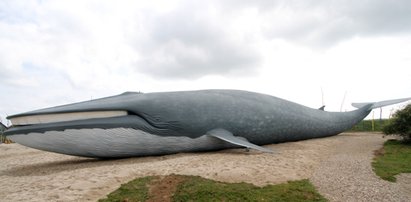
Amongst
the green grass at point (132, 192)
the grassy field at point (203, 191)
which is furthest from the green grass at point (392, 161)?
the green grass at point (132, 192)

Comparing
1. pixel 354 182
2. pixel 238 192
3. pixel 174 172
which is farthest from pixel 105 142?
pixel 354 182

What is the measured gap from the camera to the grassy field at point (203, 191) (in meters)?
7.29

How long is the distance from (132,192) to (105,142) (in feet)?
13.4

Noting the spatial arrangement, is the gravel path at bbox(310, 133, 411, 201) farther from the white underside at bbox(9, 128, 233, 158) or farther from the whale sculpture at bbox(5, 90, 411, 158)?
the white underside at bbox(9, 128, 233, 158)

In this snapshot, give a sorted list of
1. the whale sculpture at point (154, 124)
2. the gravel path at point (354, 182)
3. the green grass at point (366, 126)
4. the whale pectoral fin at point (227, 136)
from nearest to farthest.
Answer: the gravel path at point (354, 182) < the whale sculpture at point (154, 124) < the whale pectoral fin at point (227, 136) < the green grass at point (366, 126)

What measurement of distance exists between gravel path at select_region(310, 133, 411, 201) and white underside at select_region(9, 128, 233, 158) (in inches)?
182

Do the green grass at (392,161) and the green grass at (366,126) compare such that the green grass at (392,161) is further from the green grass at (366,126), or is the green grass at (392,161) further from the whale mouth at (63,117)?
the green grass at (366,126)

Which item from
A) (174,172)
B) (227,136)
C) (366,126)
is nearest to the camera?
(174,172)

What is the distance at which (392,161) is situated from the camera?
471 inches

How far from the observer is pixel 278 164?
1037 cm

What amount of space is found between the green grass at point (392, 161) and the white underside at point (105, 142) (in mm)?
5867

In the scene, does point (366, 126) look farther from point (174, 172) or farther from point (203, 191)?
point (203, 191)

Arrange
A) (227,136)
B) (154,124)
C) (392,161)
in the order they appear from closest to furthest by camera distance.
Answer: (154,124) → (392,161) → (227,136)

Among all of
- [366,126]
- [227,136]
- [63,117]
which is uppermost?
[366,126]
